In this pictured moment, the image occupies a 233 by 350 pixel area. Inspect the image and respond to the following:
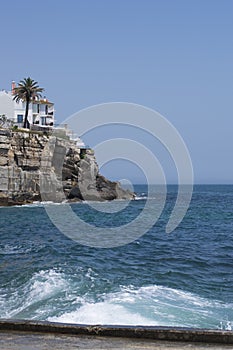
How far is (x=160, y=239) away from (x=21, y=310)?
17342 mm

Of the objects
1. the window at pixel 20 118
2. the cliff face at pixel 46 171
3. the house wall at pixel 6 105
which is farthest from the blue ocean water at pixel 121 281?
the house wall at pixel 6 105

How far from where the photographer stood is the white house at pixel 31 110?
261 feet

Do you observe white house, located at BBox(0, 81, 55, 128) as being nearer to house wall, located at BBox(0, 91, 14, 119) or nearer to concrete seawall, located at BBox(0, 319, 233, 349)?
house wall, located at BBox(0, 91, 14, 119)

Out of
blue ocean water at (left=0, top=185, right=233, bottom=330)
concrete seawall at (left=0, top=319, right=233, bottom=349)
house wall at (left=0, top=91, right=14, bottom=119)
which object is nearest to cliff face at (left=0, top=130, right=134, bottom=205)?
house wall at (left=0, top=91, right=14, bottom=119)

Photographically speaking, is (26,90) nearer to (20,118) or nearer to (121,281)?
(20,118)

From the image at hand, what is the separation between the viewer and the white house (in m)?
79.6

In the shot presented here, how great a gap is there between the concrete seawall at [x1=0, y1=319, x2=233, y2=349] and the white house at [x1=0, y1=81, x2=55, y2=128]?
231ft

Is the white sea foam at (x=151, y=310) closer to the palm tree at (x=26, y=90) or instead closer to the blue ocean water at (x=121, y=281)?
the blue ocean water at (x=121, y=281)

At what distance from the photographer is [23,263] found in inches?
779

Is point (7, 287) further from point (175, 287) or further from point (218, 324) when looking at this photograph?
point (218, 324)

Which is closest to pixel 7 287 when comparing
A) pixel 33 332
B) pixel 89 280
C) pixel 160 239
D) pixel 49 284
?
pixel 49 284

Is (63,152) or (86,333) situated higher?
(63,152)

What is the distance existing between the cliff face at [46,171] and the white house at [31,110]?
9520 mm

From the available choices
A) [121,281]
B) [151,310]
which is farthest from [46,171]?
Result: [151,310]
